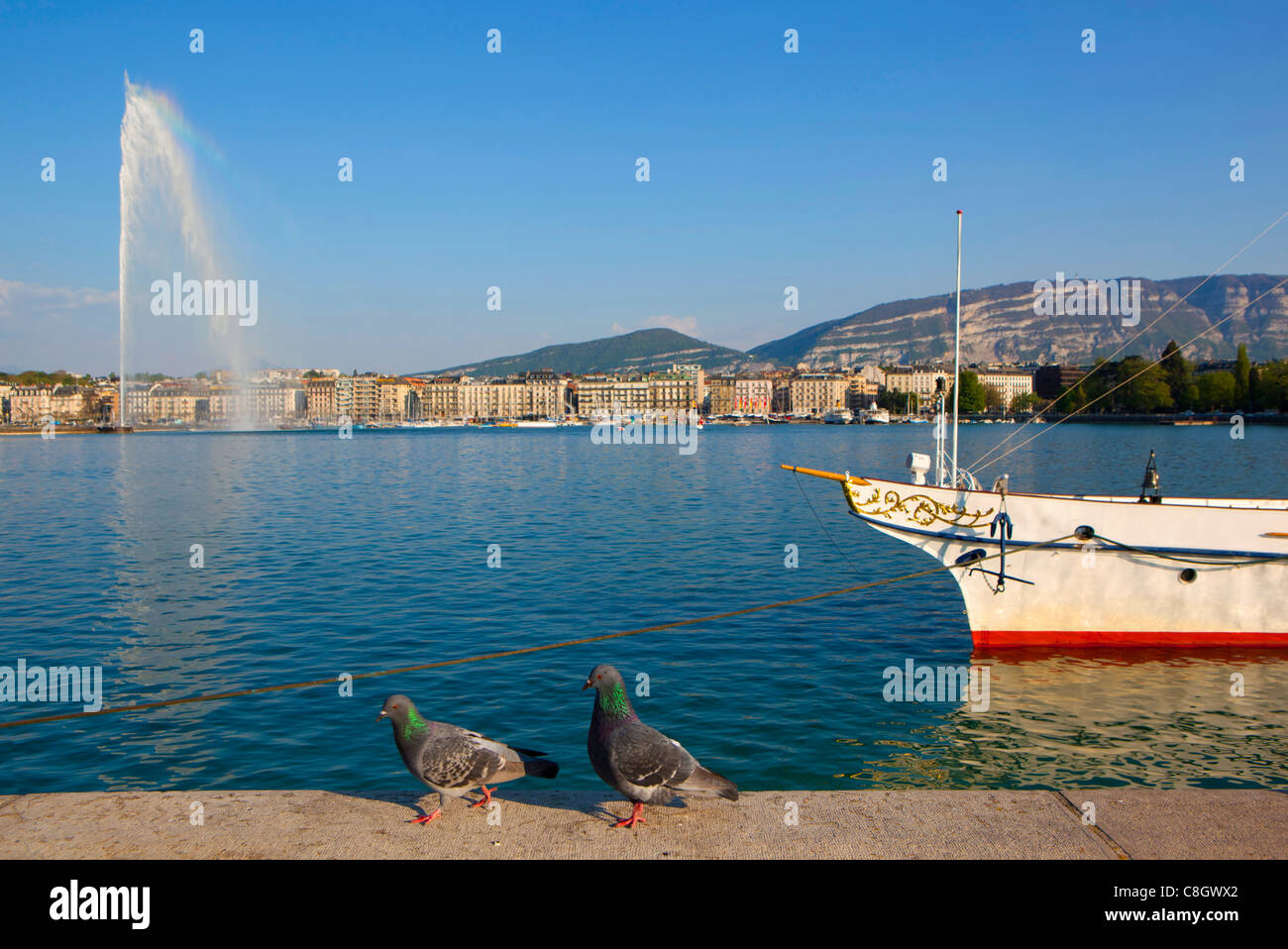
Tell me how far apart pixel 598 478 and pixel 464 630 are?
37618 mm

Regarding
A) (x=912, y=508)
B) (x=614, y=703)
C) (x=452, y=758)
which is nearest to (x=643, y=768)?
(x=614, y=703)

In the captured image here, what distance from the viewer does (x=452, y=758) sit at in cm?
538

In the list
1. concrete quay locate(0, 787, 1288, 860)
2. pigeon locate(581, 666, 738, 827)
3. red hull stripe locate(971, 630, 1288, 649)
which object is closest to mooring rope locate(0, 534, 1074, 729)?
concrete quay locate(0, 787, 1288, 860)

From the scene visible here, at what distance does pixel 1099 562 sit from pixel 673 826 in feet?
34.0

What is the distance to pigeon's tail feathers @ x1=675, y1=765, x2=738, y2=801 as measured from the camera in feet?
16.9

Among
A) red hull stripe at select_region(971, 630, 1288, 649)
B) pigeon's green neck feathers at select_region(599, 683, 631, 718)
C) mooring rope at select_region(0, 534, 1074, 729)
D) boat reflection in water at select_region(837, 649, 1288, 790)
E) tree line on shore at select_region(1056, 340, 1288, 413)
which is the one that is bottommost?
boat reflection in water at select_region(837, 649, 1288, 790)

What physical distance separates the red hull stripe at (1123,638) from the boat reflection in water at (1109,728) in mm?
144

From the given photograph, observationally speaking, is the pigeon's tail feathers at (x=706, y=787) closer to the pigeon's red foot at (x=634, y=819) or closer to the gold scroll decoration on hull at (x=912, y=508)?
the pigeon's red foot at (x=634, y=819)

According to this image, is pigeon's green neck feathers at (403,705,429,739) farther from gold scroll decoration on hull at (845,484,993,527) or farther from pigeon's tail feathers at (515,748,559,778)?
gold scroll decoration on hull at (845,484,993,527)

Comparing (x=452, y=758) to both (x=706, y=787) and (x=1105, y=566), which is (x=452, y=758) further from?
(x=1105, y=566)

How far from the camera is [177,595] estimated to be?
63.1 ft

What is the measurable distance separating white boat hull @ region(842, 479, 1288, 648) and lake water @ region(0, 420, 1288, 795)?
46cm

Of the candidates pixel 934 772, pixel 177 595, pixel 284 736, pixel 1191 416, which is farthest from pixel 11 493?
pixel 1191 416
